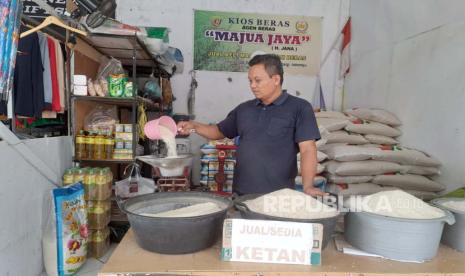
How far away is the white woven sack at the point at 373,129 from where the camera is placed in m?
3.11

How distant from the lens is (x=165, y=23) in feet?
13.9

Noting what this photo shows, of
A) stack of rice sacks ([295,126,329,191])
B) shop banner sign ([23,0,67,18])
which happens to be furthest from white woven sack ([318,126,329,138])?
shop banner sign ([23,0,67,18])

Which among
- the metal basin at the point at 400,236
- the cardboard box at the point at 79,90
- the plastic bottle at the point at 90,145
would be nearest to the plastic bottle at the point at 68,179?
the plastic bottle at the point at 90,145

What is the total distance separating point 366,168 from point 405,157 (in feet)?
1.06

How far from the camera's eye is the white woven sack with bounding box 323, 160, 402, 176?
2873 mm

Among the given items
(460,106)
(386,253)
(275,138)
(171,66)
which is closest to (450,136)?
(460,106)

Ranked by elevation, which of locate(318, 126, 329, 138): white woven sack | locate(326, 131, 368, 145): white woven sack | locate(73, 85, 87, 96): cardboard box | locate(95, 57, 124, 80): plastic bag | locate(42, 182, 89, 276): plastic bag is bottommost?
locate(42, 182, 89, 276): plastic bag

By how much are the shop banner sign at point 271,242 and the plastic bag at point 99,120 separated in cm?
227

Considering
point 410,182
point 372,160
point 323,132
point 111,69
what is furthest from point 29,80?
point 410,182

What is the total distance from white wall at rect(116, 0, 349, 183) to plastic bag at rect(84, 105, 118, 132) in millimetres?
1280

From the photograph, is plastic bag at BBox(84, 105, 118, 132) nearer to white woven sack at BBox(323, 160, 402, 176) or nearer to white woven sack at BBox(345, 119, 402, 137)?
white woven sack at BBox(323, 160, 402, 176)

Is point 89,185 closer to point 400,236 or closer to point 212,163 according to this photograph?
point 212,163

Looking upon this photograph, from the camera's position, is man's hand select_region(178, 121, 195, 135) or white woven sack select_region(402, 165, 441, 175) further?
white woven sack select_region(402, 165, 441, 175)

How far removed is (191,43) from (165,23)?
42 cm
